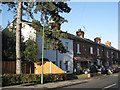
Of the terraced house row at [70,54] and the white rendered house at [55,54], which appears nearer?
the terraced house row at [70,54]

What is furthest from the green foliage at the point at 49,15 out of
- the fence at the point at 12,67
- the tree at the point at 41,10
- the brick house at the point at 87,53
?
the brick house at the point at 87,53

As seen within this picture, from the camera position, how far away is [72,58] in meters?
26.5

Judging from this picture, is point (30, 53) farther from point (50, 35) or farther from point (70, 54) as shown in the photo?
point (70, 54)

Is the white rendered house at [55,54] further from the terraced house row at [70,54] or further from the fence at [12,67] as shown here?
the fence at [12,67]

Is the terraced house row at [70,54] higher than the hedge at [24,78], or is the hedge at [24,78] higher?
the terraced house row at [70,54]

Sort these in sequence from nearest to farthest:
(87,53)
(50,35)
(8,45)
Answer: (50,35) < (8,45) < (87,53)

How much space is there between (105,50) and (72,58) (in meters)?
17.1

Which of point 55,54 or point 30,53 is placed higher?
point 30,53

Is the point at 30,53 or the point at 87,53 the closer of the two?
the point at 30,53

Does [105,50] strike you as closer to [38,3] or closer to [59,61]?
[59,61]

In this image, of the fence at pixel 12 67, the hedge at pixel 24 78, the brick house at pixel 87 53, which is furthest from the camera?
the brick house at pixel 87 53

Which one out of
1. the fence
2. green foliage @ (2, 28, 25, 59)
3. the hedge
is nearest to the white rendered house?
the fence

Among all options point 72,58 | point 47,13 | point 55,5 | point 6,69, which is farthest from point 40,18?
point 72,58

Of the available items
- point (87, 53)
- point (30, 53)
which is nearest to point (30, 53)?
point (30, 53)
